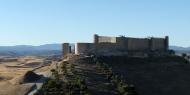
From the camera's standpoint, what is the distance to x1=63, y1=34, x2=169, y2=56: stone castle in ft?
387

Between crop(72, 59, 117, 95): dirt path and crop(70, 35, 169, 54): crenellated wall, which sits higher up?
crop(70, 35, 169, 54): crenellated wall

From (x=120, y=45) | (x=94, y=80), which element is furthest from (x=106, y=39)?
(x=94, y=80)

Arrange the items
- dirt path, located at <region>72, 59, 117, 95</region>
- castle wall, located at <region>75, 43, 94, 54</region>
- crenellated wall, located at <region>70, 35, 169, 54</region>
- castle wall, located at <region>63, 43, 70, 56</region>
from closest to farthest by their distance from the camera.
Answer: dirt path, located at <region>72, 59, 117, 95</region> → castle wall, located at <region>75, 43, 94, 54</region> → crenellated wall, located at <region>70, 35, 169, 54</region> → castle wall, located at <region>63, 43, 70, 56</region>

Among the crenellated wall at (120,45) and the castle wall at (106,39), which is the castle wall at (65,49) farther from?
the castle wall at (106,39)

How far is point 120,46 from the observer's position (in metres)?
123

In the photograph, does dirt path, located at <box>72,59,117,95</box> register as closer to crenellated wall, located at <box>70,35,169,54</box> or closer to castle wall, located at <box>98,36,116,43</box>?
crenellated wall, located at <box>70,35,169,54</box>

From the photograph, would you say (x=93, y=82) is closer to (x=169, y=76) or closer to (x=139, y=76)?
(x=139, y=76)

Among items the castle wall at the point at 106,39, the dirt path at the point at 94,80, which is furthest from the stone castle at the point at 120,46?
the dirt path at the point at 94,80

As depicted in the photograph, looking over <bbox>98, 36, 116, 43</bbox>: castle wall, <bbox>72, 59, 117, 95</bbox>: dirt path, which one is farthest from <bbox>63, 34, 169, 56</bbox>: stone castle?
<bbox>72, 59, 117, 95</bbox>: dirt path

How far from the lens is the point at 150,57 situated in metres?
124

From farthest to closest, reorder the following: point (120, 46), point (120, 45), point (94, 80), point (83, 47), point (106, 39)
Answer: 1. point (106, 39)
2. point (120, 46)
3. point (120, 45)
4. point (83, 47)
5. point (94, 80)

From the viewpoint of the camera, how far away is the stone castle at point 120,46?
11806 cm

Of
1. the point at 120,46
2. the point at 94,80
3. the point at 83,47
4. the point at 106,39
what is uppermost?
the point at 106,39

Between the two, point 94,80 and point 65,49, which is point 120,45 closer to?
point 65,49
